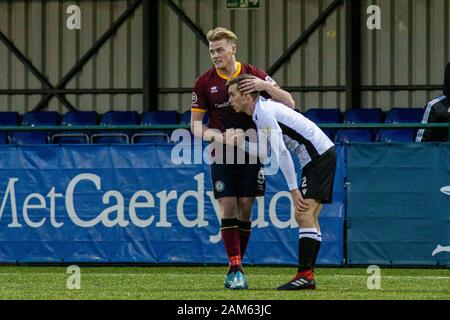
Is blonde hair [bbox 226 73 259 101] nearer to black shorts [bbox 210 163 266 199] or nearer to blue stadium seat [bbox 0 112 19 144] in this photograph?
black shorts [bbox 210 163 266 199]

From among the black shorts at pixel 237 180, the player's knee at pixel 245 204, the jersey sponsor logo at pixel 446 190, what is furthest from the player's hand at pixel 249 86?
the jersey sponsor logo at pixel 446 190

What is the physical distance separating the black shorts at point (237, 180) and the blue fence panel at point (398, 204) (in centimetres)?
263

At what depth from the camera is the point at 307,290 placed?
1031cm

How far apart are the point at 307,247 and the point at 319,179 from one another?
527 mm

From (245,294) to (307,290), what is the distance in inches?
24.1

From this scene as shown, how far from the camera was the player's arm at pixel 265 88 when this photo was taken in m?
10.3

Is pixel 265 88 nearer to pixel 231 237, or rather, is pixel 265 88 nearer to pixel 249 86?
pixel 249 86

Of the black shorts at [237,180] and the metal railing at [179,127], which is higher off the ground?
the metal railing at [179,127]

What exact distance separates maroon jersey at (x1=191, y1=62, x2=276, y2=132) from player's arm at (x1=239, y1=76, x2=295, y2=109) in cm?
23

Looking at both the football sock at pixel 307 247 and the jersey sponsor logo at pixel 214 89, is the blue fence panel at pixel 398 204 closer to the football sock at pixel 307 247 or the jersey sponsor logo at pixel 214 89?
the jersey sponsor logo at pixel 214 89

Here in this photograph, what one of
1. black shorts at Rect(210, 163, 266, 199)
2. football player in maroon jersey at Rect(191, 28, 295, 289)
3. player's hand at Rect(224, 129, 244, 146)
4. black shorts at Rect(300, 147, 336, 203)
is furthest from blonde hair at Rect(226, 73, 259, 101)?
black shorts at Rect(210, 163, 266, 199)

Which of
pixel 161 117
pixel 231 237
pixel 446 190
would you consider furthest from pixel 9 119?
pixel 231 237

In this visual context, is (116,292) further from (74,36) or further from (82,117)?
(74,36)

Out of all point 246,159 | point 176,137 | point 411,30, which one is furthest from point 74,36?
point 246,159
